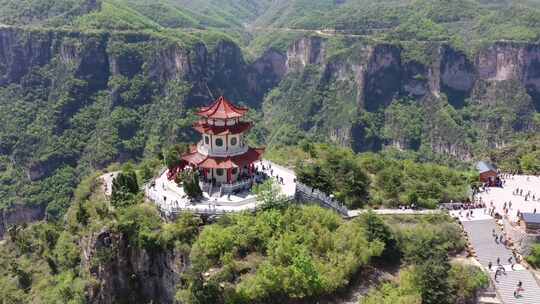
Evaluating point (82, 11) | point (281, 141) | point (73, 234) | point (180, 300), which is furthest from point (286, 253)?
point (82, 11)

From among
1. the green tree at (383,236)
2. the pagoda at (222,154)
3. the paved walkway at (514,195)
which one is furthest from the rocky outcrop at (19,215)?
the paved walkway at (514,195)

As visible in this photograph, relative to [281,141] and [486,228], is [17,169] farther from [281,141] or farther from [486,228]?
[486,228]

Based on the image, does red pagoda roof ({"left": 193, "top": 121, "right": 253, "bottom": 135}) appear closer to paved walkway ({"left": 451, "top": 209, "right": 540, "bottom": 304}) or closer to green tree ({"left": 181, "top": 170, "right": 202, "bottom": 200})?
green tree ({"left": 181, "top": 170, "right": 202, "bottom": 200})

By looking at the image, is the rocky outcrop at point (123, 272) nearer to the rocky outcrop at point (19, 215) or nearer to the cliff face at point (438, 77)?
the rocky outcrop at point (19, 215)

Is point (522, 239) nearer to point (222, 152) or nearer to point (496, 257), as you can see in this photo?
point (496, 257)

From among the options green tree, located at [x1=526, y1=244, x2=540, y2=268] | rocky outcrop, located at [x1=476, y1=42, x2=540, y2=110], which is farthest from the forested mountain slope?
green tree, located at [x1=526, y1=244, x2=540, y2=268]

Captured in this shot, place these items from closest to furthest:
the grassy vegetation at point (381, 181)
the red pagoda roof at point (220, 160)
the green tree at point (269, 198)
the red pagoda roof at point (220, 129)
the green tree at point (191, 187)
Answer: the green tree at point (269, 198) < the green tree at point (191, 187) < the red pagoda roof at point (220, 160) < the red pagoda roof at point (220, 129) < the grassy vegetation at point (381, 181)
